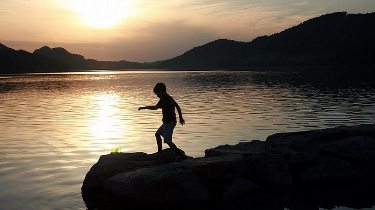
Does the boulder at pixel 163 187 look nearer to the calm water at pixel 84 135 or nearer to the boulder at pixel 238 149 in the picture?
the calm water at pixel 84 135

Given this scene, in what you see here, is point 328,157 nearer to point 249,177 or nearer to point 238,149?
point 249,177

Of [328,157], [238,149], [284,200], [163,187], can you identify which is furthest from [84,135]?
[284,200]

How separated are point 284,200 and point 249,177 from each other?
1336 mm

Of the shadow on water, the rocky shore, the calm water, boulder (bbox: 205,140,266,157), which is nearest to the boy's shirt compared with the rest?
the rocky shore

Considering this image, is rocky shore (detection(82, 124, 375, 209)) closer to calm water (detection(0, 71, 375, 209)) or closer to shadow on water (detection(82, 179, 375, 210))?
shadow on water (detection(82, 179, 375, 210))

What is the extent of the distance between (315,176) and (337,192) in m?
1.02

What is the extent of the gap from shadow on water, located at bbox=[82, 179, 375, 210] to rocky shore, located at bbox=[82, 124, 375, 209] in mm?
22

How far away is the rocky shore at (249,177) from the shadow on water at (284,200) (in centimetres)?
2

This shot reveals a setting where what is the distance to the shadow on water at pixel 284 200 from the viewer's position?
355 inches

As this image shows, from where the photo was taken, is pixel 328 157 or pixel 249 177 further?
pixel 328 157

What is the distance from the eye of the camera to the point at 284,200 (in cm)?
953

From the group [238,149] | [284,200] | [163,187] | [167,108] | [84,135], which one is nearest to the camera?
[163,187]

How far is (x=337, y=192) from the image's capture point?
10016 millimetres

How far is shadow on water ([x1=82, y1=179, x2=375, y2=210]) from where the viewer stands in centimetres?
902
